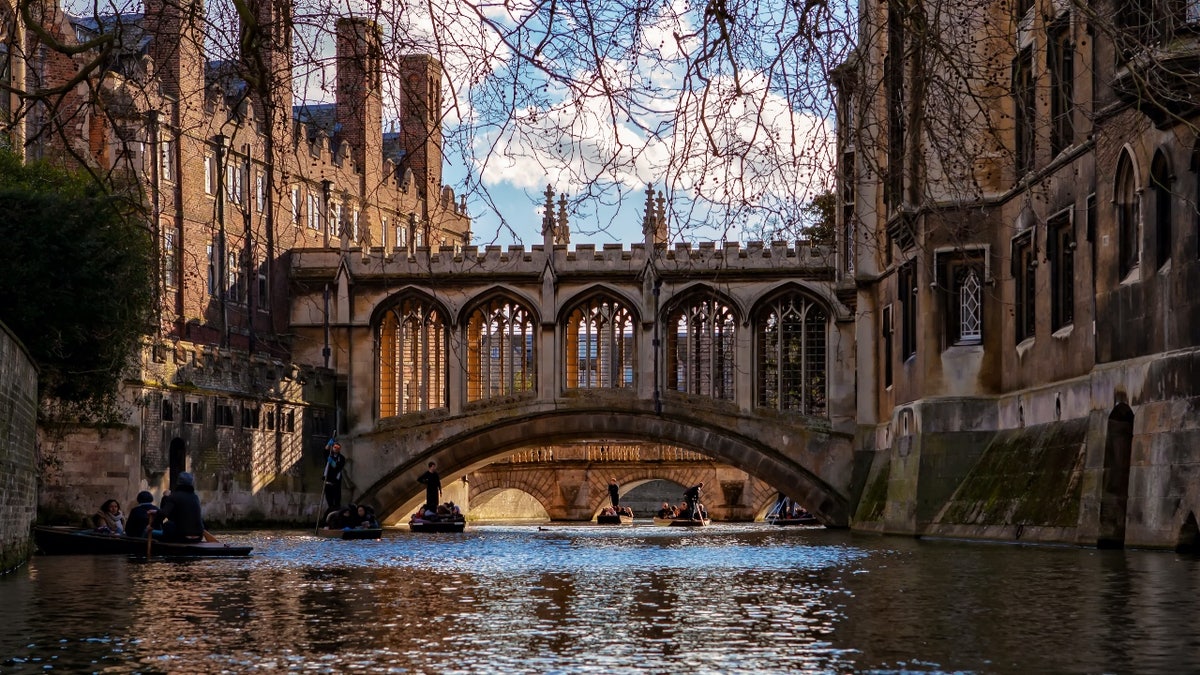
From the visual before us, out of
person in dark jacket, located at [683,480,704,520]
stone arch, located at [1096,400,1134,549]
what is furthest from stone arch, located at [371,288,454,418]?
stone arch, located at [1096,400,1134,549]

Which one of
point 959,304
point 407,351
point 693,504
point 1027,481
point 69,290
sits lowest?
point 693,504

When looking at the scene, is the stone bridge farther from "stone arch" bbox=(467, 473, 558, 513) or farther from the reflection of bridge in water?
"stone arch" bbox=(467, 473, 558, 513)

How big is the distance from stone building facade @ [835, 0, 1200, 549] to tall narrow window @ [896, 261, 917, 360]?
6cm

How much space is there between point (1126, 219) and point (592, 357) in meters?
26.4

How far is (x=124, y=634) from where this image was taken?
11547mm

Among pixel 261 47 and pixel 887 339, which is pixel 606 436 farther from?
pixel 261 47

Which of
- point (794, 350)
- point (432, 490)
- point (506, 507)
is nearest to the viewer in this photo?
point (432, 490)

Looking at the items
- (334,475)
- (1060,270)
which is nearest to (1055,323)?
(1060,270)

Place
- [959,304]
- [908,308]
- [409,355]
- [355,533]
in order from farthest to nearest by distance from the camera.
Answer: [409,355] → [355,533] → [908,308] → [959,304]

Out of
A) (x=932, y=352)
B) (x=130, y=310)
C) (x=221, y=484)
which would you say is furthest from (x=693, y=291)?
(x=130, y=310)

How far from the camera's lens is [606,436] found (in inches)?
1861

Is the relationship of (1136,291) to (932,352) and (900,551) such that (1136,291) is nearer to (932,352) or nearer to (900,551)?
(900,551)

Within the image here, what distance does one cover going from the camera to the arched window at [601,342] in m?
47.5

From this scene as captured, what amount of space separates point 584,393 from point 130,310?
18386mm
